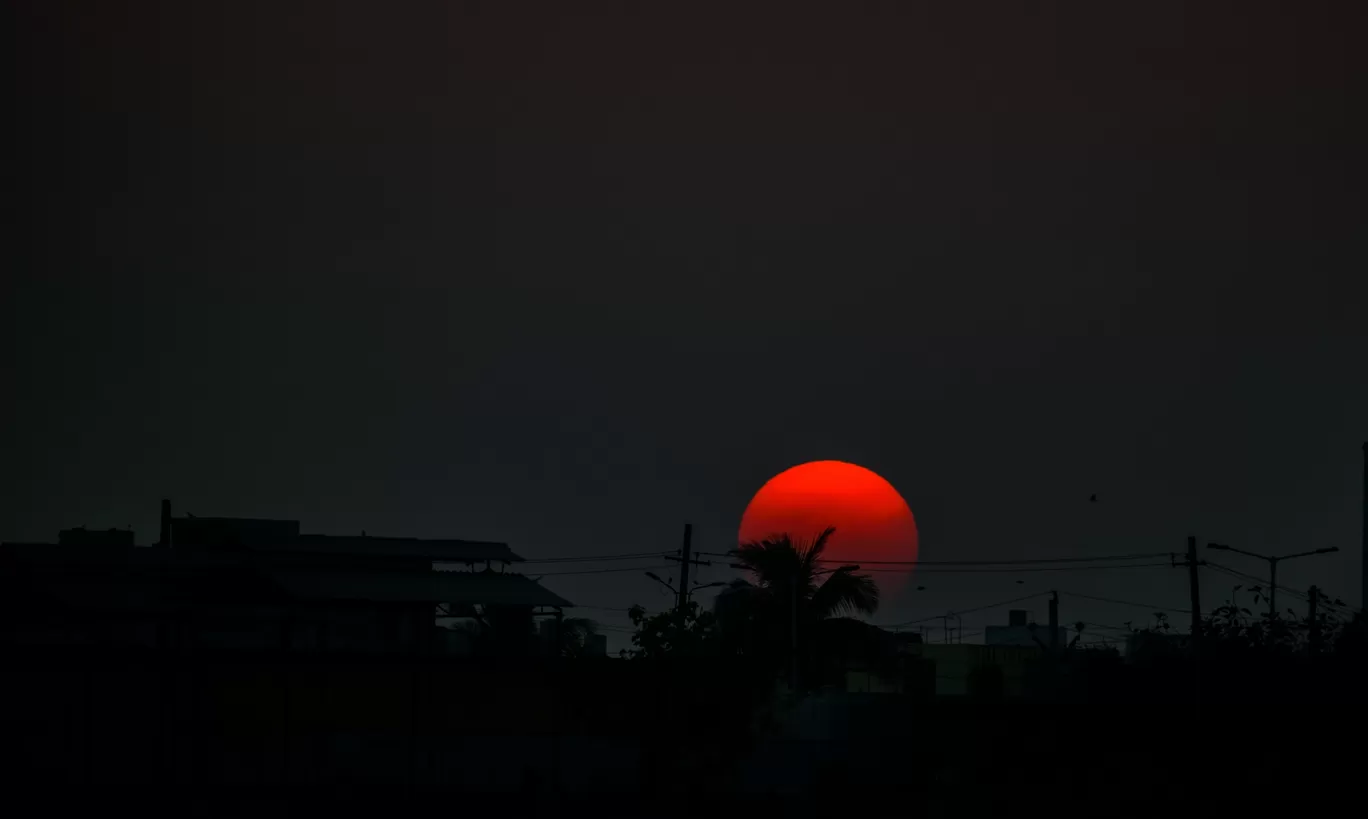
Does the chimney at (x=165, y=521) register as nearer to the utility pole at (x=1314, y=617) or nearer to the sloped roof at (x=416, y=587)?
the sloped roof at (x=416, y=587)

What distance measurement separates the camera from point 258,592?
63000 millimetres

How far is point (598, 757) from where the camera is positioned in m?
54.4

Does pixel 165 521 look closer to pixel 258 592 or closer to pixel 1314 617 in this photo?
pixel 258 592

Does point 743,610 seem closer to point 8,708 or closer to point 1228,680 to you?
point 1228,680

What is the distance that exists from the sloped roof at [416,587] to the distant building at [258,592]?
7 cm

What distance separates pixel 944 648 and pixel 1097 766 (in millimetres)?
45167

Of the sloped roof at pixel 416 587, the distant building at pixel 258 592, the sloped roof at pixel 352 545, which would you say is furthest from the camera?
the sloped roof at pixel 352 545

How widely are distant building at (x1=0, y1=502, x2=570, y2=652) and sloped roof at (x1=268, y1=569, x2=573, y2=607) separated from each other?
70 millimetres

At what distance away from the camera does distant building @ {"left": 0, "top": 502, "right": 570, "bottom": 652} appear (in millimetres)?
56875

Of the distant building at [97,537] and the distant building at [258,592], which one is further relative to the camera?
the distant building at [97,537]

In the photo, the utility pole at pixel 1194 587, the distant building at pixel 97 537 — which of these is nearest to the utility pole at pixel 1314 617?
the utility pole at pixel 1194 587

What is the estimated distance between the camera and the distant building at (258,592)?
5688 centimetres

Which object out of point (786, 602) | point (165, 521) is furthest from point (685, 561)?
point (165, 521)

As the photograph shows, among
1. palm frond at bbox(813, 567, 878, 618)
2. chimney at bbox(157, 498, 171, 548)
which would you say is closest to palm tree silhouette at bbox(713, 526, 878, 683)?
palm frond at bbox(813, 567, 878, 618)
